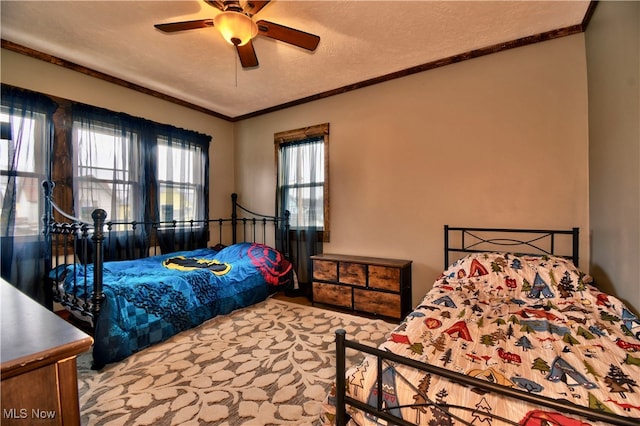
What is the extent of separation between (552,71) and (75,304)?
4361mm

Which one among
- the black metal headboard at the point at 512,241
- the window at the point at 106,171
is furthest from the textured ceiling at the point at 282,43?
the black metal headboard at the point at 512,241

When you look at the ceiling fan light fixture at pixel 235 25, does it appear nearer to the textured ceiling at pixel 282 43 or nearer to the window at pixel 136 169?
the textured ceiling at pixel 282 43

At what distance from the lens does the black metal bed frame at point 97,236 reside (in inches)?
79.7

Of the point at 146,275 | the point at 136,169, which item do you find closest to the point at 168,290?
the point at 146,275

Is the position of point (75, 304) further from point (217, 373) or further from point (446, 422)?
point (446, 422)

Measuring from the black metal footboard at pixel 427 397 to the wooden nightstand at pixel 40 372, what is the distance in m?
0.72

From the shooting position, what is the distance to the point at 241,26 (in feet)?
5.82

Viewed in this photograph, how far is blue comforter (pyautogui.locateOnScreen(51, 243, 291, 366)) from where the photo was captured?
6.73ft

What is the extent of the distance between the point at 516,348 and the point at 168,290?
248 cm

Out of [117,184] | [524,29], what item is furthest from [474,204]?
[117,184]

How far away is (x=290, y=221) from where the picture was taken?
12.8ft

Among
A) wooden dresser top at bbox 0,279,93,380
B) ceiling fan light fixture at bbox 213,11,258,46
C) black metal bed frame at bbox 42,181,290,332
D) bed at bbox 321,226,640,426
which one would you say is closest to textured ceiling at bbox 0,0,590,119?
ceiling fan light fixture at bbox 213,11,258,46

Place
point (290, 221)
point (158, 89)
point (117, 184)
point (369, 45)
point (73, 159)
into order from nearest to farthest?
point (369, 45), point (73, 159), point (117, 184), point (158, 89), point (290, 221)

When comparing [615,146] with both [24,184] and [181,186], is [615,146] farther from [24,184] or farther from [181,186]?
[24,184]
